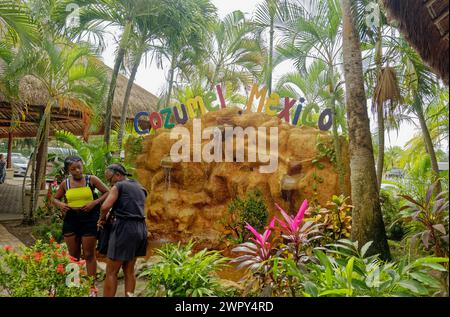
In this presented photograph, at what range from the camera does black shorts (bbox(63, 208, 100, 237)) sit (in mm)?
3947

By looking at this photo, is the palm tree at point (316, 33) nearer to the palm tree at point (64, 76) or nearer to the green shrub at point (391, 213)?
the green shrub at point (391, 213)

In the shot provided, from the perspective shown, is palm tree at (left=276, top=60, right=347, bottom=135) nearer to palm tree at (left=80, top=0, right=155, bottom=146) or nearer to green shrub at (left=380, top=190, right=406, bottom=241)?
green shrub at (left=380, top=190, right=406, bottom=241)

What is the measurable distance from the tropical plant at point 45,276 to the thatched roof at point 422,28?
11.4 ft

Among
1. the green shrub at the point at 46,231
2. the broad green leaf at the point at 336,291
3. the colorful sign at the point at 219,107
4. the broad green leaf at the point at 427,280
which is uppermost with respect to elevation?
the colorful sign at the point at 219,107

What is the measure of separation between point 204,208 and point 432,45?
6.00 m

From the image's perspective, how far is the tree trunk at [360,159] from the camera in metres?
4.43

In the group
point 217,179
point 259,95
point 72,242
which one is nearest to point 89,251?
point 72,242

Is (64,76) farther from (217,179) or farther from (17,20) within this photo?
(217,179)

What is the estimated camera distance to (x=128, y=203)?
334 centimetres

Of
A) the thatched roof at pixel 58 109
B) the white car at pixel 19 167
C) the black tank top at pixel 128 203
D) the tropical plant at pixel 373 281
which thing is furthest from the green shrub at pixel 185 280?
the white car at pixel 19 167

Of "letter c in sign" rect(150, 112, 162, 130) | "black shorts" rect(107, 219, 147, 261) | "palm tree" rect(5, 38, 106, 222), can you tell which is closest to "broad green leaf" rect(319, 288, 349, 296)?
"black shorts" rect(107, 219, 147, 261)

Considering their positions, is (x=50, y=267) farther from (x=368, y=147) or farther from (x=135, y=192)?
(x=368, y=147)

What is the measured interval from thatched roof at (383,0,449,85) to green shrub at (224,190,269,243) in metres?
4.71

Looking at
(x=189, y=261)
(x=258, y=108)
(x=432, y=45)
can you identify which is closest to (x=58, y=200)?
(x=189, y=261)
